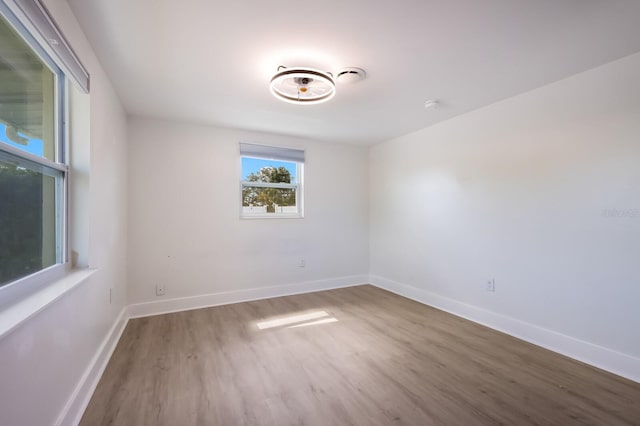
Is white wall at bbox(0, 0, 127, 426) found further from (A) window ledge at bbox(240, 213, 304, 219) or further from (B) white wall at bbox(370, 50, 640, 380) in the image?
(B) white wall at bbox(370, 50, 640, 380)

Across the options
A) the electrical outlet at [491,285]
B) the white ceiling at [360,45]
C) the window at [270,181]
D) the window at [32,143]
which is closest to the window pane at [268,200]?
the window at [270,181]

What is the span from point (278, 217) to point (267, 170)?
27.5 inches

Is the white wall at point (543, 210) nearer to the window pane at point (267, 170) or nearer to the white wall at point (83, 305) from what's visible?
the window pane at point (267, 170)

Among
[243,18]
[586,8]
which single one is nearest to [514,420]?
[586,8]

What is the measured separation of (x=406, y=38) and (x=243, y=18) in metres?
1.03

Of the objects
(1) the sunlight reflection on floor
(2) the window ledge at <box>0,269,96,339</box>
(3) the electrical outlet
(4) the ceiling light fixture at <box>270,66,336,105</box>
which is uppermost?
(4) the ceiling light fixture at <box>270,66,336,105</box>

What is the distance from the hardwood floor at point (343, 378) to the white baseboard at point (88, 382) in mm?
54

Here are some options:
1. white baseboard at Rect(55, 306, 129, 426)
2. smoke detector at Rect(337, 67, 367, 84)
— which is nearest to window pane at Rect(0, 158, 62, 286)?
white baseboard at Rect(55, 306, 129, 426)

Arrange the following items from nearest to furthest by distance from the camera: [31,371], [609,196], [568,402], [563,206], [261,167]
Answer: [31,371] → [568,402] → [609,196] → [563,206] → [261,167]

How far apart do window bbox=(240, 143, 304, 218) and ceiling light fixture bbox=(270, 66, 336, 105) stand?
5.23 ft

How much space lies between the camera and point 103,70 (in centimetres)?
223

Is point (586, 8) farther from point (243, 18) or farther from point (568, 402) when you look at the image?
point (568, 402)

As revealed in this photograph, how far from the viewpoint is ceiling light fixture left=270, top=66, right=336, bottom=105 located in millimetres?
2090

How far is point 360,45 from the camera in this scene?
1.93 metres
